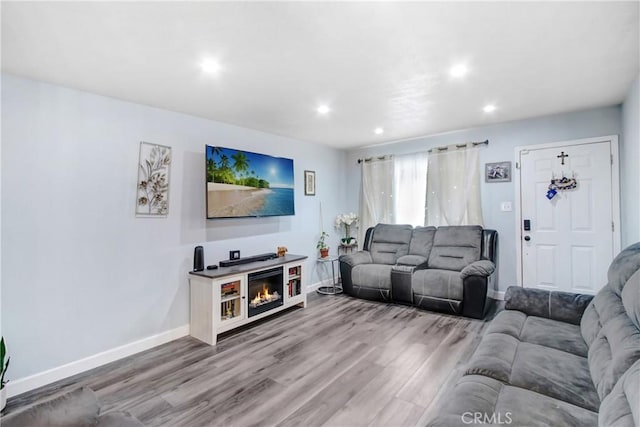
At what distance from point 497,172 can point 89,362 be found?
5.09 meters

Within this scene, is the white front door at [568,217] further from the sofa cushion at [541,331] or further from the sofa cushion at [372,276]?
the sofa cushion at [541,331]

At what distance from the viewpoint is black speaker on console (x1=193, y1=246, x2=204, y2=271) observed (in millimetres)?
3245

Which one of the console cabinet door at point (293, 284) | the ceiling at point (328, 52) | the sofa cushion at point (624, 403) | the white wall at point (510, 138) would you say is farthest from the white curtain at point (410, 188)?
the sofa cushion at point (624, 403)

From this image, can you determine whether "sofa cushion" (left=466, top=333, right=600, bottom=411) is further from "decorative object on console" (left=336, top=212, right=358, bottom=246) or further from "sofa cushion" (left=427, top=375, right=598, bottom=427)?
"decorative object on console" (left=336, top=212, right=358, bottom=246)

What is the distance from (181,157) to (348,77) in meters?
1.98

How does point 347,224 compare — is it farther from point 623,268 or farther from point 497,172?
point 623,268

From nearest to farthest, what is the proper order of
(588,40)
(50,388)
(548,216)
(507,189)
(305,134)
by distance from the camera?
(588,40), (50,388), (548,216), (507,189), (305,134)

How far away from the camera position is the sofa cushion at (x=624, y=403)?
886mm

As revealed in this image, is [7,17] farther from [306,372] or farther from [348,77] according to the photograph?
[306,372]

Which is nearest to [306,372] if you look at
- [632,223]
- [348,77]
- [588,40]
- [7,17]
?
[348,77]

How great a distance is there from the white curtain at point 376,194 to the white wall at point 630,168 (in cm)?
280

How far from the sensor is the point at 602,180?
11.4 feet

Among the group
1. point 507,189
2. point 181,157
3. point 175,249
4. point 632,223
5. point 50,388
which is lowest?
point 50,388

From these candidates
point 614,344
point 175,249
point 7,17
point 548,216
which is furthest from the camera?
point 548,216
